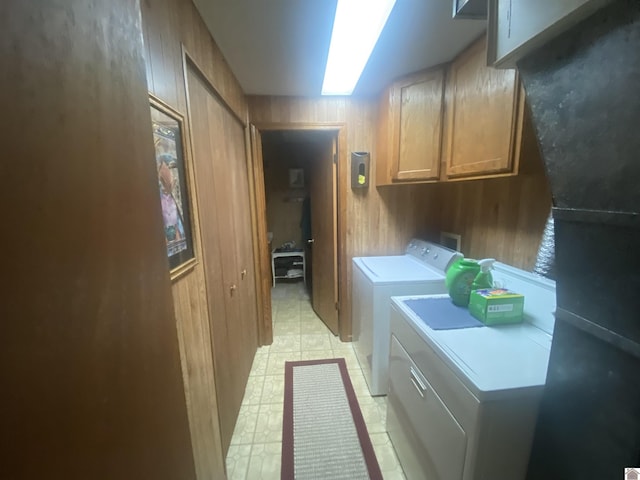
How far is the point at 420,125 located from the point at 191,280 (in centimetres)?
179

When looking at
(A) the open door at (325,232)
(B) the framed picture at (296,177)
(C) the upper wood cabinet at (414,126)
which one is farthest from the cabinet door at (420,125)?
(B) the framed picture at (296,177)

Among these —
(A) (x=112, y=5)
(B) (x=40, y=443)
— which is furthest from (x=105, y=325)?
(A) (x=112, y=5)

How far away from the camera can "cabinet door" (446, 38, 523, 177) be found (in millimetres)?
1238

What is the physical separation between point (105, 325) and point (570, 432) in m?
1.13

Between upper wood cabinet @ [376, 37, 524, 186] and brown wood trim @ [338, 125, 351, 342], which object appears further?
brown wood trim @ [338, 125, 351, 342]

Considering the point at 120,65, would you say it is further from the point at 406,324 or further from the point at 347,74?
the point at 347,74

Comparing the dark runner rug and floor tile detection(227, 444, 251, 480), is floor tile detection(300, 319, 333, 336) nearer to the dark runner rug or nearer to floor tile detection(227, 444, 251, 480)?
the dark runner rug

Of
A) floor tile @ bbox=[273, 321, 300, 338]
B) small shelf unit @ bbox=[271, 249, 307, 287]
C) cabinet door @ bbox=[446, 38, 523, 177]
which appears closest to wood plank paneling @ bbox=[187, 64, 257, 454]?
floor tile @ bbox=[273, 321, 300, 338]

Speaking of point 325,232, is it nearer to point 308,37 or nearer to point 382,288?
point 382,288

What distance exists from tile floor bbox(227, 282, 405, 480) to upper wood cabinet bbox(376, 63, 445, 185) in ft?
5.47

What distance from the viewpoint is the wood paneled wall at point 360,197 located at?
2.32 metres

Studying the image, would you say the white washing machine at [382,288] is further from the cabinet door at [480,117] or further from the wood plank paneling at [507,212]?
the cabinet door at [480,117]

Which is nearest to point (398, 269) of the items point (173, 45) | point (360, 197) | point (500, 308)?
point (360, 197)

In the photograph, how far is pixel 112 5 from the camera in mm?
514
